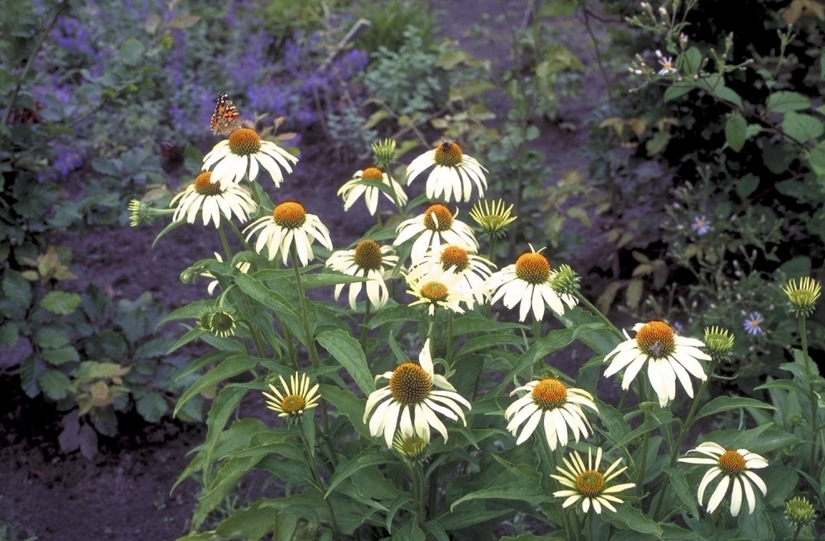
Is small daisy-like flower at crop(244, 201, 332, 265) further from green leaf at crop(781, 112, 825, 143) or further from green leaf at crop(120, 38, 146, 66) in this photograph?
green leaf at crop(781, 112, 825, 143)

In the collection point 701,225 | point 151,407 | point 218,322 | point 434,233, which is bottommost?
point 151,407

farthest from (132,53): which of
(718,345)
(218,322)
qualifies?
(718,345)

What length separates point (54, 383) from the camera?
9.32ft

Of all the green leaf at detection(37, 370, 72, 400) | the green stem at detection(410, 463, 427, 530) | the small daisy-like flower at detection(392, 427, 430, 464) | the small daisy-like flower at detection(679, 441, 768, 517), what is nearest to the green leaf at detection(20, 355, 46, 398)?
the green leaf at detection(37, 370, 72, 400)

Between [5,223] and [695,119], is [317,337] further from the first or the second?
[695,119]

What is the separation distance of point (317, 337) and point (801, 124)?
1806 millimetres

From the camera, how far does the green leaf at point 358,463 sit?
182 cm

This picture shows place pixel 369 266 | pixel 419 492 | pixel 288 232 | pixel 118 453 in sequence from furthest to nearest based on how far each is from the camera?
pixel 118 453
pixel 369 266
pixel 419 492
pixel 288 232

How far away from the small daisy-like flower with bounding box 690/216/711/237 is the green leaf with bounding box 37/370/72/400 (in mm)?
2089

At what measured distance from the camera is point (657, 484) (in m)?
2.52

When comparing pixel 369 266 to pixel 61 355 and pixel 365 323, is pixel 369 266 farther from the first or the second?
pixel 61 355

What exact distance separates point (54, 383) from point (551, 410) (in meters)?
1.78

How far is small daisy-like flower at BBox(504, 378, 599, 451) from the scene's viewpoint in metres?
1.60

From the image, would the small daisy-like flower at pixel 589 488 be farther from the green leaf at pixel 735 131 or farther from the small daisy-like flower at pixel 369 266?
the green leaf at pixel 735 131
